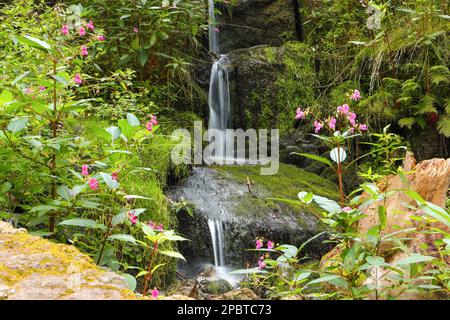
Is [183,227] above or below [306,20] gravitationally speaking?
below

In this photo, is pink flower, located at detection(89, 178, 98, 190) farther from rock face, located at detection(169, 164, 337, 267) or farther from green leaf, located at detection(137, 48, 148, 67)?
green leaf, located at detection(137, 48, 148, 67)

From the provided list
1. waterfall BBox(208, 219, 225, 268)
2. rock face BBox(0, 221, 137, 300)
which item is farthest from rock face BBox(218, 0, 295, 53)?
rock face BBox(0, 221, 137, 300)

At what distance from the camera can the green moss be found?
4.77 meters

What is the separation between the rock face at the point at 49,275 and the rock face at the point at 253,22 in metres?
7.64

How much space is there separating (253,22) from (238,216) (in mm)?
5316

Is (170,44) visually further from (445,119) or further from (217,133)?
(445,119)

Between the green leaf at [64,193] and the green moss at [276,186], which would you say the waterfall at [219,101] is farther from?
the green leaf at [64,193]

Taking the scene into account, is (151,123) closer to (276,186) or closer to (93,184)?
(93,184)

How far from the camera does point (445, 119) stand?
5.43 m

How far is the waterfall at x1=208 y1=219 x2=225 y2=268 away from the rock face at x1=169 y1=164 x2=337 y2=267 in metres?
0.04
